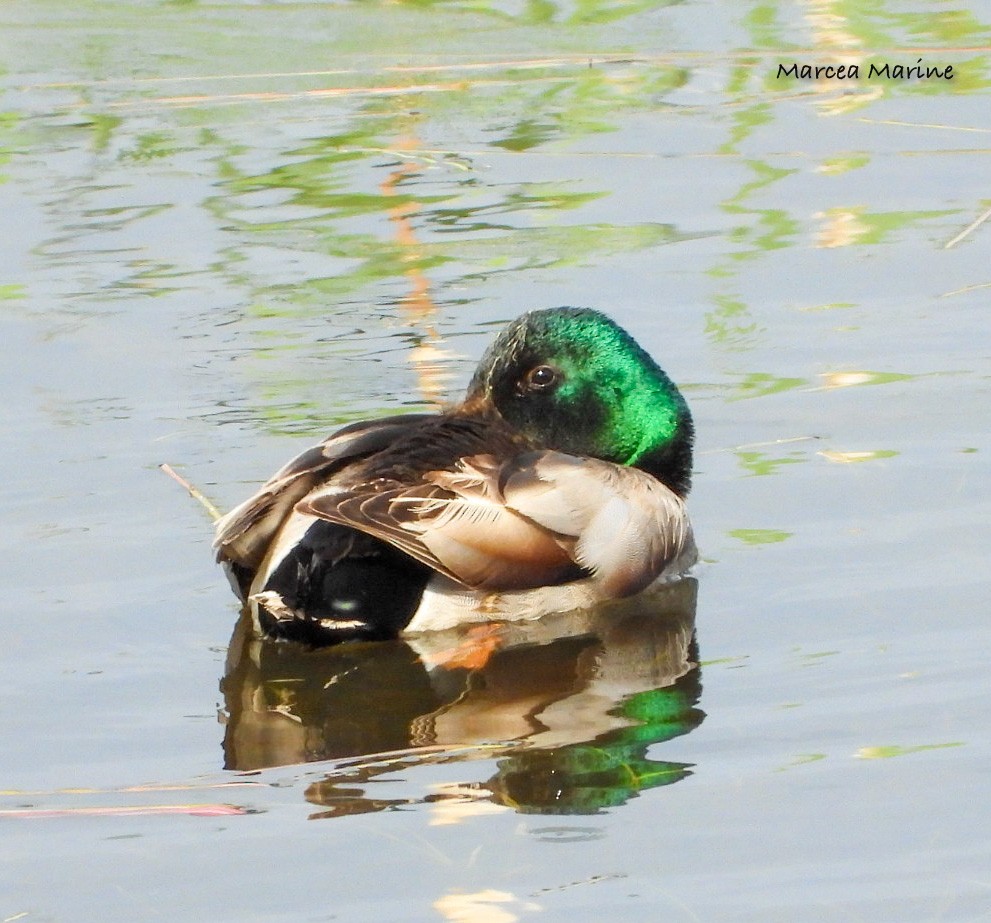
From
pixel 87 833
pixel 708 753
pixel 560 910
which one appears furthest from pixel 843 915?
pixel 87 833

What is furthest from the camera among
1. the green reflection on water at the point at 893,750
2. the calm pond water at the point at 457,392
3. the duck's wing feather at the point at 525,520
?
the duck's wing feather at the point at 525,520

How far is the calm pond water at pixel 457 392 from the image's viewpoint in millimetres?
3824

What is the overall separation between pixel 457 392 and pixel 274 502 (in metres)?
1.69

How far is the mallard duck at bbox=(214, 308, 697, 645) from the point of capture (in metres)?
4.94

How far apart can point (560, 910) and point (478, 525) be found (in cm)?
155

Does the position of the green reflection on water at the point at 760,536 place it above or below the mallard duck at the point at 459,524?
below

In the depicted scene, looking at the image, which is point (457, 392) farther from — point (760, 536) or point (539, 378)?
point (760, 536)

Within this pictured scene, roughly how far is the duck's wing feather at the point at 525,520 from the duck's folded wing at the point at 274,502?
0.10m

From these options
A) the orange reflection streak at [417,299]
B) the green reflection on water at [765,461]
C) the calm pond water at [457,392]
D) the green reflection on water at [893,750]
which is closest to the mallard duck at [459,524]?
the calm pond water at [457,392]

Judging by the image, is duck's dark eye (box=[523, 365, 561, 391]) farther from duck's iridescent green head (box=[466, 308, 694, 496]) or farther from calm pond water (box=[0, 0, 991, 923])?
calm pond water (box=[0, 0, 991, 923])

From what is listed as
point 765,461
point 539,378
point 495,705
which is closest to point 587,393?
point 539,378

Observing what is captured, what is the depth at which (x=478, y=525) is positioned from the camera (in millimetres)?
4988

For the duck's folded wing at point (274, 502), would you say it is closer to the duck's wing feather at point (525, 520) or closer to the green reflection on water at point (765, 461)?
the duck's wing feather at point (525, 520)

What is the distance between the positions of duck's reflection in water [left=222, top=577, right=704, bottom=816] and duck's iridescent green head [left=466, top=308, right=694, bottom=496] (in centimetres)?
48
